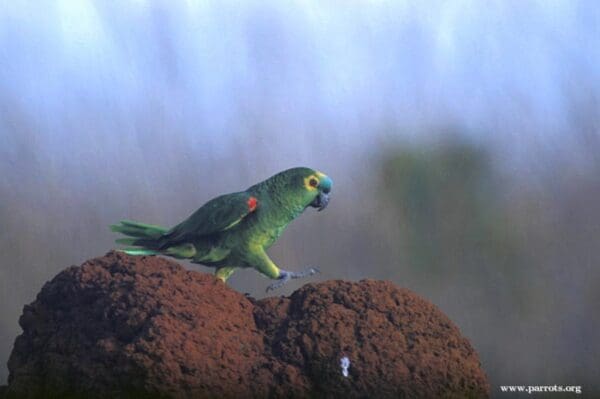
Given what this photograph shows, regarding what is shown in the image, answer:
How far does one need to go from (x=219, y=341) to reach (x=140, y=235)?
4.15 ft

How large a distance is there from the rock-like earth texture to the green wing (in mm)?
349

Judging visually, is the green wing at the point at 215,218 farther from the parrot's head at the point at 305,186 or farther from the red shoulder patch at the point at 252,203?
the parrot's head at the point at 305,186

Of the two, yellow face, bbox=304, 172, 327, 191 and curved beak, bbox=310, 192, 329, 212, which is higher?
yellow face, bbox=304, 172, 327, 191

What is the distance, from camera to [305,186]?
5754 millimetres

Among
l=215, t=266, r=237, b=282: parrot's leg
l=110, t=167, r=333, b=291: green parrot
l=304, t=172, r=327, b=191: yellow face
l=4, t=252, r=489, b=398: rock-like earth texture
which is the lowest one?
l=4, t=252, r=489, b=398: rock-like earth texture

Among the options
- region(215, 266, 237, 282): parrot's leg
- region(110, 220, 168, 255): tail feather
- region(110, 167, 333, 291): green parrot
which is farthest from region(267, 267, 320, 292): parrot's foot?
region(110, 220, 168, 255): tail feather

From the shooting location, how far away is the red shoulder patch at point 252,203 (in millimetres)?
5594

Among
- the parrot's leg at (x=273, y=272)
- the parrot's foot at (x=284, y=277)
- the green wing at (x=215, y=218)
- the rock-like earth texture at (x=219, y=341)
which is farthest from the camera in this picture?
the parrot's foot at (x=284, y=277)

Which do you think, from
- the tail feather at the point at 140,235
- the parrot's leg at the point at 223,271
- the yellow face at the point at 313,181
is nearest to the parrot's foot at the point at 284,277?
the parrot's leg at the point at 223,271

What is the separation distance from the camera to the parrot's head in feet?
18.8

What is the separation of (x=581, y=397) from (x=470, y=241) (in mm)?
1395

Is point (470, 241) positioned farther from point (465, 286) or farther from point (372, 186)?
point (372, 186)

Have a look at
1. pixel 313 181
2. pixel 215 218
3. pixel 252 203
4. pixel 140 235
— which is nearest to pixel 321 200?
pixel 313 181

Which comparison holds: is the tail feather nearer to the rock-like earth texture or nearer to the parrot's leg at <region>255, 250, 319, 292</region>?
the rock-like earth texture
